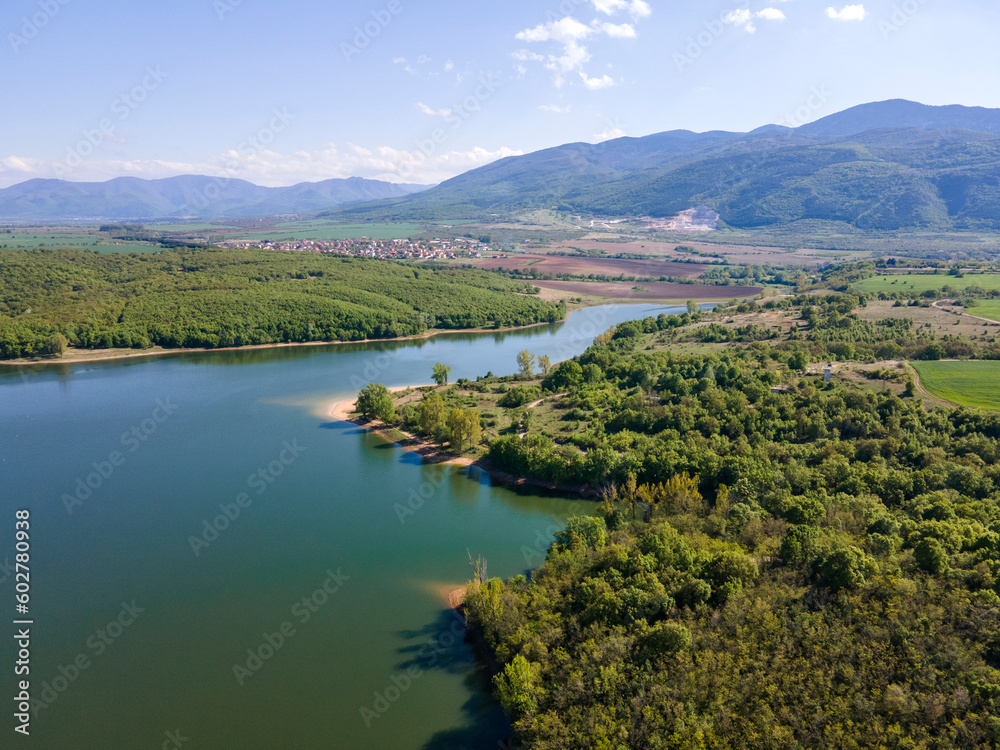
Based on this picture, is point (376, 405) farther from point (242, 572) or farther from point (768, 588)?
point (768, 588)

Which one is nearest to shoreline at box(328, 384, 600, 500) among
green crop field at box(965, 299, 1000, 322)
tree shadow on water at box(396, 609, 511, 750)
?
tree shadow on water at box(396, 609, 511, 750)

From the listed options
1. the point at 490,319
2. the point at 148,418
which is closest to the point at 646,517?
the point at 148,418

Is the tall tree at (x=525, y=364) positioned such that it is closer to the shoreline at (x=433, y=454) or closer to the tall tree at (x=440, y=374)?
the tall tree at (x=440, y=374)

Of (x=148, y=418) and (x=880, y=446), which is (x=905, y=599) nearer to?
(x=880, y=446)

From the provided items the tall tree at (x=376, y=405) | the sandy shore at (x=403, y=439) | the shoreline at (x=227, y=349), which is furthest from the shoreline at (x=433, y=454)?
the shoreline at (x=227, y=349)

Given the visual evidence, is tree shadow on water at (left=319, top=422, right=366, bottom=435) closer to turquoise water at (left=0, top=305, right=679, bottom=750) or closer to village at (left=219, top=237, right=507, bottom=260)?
turquoise water at (left=0, top=305, right=679, bottom=750)

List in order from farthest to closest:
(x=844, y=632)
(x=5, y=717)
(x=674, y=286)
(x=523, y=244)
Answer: (x=523, y=244), (x=674, y=286), (x=5, y=717), (x=844, y=632)
